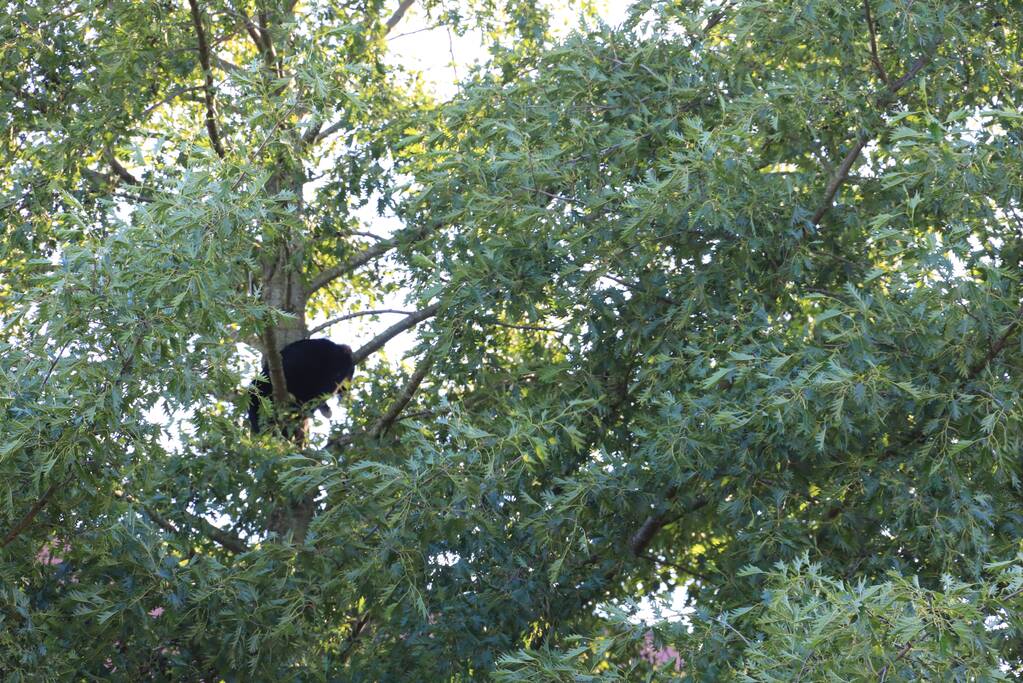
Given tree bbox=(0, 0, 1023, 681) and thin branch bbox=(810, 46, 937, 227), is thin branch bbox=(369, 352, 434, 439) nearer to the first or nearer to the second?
tree bbox=(0, 0, 1023, 681)

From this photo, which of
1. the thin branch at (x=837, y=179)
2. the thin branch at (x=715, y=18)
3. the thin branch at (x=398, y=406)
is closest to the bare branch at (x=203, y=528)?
the thin branch at (x=398, y=406)

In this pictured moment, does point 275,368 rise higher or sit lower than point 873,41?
higher

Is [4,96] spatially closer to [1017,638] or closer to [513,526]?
[513,526]

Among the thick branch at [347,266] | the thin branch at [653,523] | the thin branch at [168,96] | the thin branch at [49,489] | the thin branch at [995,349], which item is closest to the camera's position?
the thin branch at [49,489]

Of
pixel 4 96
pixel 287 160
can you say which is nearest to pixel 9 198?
pixel 4 96

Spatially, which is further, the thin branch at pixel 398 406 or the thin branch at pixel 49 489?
the thin branch at pixel 398 406

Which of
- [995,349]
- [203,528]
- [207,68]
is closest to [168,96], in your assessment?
[207,68]

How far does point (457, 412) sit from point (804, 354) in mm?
1397

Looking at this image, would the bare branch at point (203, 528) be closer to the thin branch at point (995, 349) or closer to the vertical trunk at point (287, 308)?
the vertical trunk at point (287, 308)

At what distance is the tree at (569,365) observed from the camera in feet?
15.5

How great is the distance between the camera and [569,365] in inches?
253

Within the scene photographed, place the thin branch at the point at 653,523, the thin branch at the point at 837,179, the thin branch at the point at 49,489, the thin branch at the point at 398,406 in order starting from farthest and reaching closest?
the thin branch at the point at 398,406 < the thin branch at the point at 837,179 < the thin branch at the point at 653,523 < the thin branch at the point at 49,489

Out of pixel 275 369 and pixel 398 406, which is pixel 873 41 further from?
pixel 275 369

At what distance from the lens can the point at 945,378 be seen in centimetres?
539
